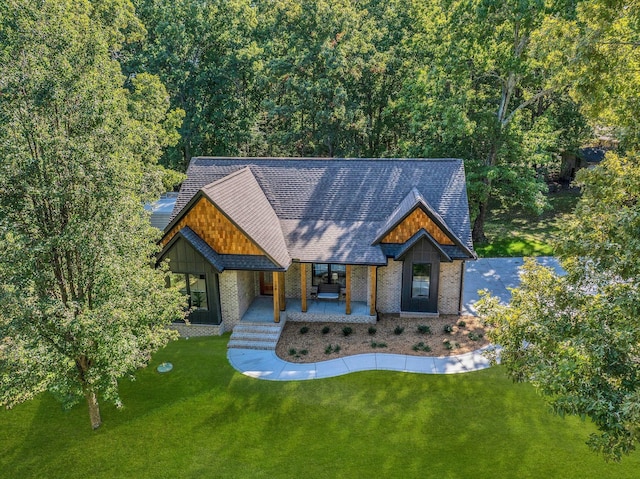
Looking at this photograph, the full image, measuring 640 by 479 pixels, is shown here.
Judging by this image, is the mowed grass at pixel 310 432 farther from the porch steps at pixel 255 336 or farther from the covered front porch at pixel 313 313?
the covered front porch at pixel 313 313

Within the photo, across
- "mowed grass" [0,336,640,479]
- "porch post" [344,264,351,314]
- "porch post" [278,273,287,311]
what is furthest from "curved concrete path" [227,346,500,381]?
"porch post" [278,273,287,311]

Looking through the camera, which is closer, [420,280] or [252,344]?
[252,344]

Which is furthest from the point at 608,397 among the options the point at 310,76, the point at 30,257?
the point at 310,76

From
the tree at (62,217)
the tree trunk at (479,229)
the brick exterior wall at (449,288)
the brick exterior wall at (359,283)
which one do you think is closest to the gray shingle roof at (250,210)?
the brick exterior wall at (359,283)

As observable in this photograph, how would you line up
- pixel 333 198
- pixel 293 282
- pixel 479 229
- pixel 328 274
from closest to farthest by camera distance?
pixel 328 274 < pixel 293 282 < pixel 333 198 < pixel 479 229

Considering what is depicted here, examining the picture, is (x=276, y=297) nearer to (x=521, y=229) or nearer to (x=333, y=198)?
(x=333, y=198)

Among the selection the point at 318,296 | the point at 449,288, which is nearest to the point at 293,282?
the point at 318,296

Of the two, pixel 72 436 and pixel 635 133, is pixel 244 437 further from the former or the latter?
pixel 635 133
